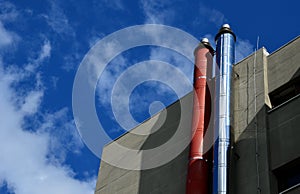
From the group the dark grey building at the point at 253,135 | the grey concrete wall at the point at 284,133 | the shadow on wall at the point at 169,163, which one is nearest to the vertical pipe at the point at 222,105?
the dark grey building at the point at 253,135

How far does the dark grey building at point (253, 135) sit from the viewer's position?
22.8 metres

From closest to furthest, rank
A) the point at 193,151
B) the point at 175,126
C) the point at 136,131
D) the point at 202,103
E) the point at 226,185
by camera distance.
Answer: the point at 226,185 → the point at 193,151 → the point at 202,103 → the point at 175,126 → the point at 136,131

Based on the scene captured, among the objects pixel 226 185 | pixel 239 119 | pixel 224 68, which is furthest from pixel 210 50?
pixel 226 185

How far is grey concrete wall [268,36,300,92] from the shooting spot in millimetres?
25516

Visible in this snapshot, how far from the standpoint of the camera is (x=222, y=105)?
25641mm

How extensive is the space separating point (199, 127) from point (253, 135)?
2.92 meters

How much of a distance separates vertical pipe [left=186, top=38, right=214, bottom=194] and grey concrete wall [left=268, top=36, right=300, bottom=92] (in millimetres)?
3250

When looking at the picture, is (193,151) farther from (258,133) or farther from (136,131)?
(136,131)

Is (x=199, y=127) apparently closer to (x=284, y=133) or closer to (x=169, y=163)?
(x=169, y=163)

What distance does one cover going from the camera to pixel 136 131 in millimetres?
32469

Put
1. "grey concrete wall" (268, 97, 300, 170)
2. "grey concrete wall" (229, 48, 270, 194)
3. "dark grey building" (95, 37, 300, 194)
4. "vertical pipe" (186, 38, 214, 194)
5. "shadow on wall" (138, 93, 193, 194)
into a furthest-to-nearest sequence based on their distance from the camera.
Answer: "shadow on wall" (138, 93, 193, 194), "vertical pipe" (186, 38, 214, 194), "grey concrete wall" (229, 48, 270, 194), "dark grey building" (95, 37, 300, 194), "grey concrete wall" (268, 97, 300, 170)

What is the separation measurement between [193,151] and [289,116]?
4.47 meters

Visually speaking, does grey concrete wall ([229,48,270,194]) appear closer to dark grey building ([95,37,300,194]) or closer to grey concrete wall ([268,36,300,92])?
dark grey building ([95,37,300,194])

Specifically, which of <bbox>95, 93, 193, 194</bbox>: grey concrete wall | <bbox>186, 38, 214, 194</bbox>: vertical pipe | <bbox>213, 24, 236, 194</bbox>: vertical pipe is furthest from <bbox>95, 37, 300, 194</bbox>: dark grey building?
<bbox>186, 38, 214, 194</bbox>: vertical pipe
